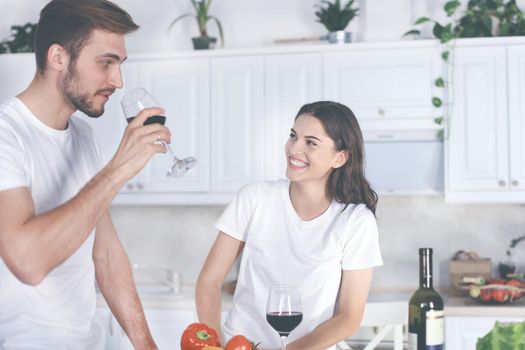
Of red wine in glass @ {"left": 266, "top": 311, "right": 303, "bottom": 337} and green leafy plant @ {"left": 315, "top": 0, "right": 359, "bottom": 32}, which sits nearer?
red wine in glass @ {"left": 266, "top": 311, "right": 303, "bottom": 337}

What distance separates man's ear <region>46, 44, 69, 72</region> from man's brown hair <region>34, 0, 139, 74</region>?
1 centimetres

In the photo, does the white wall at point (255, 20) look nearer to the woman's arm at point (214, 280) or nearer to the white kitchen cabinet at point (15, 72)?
the white kitchen cabinet at point (15, 72)

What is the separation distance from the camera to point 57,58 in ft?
6.31

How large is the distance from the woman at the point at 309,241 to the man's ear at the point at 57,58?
0.78 meters

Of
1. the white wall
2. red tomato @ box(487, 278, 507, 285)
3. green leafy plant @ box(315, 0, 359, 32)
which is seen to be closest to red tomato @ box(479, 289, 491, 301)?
red tomato @ box(487, 278, 507, 285)

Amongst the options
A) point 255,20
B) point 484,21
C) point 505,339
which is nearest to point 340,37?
point 255,20

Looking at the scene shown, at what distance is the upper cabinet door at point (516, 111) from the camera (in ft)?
13.4

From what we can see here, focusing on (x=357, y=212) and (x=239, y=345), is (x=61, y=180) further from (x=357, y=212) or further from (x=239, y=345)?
(x=357, y=212)

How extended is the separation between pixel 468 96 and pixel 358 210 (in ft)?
6.31

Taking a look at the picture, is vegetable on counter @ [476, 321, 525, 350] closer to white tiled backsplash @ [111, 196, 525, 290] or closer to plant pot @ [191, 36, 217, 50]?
white tiled backsplash @ [111, 196, 525, 290]

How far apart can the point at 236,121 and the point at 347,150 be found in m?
1.84

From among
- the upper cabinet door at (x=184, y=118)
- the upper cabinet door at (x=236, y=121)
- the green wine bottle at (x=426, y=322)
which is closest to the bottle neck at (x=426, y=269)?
the green wine bottle at (x=426, y=322)

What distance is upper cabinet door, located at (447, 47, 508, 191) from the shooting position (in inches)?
161

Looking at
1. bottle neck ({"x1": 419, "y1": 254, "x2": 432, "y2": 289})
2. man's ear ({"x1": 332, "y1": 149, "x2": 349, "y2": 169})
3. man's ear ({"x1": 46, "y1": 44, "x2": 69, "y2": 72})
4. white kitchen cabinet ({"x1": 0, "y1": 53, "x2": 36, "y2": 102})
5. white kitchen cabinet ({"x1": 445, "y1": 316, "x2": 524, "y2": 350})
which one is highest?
white kitchen cabinet ({"x1": 0, "y1": 53, "x2": 36, "y2": 102})
